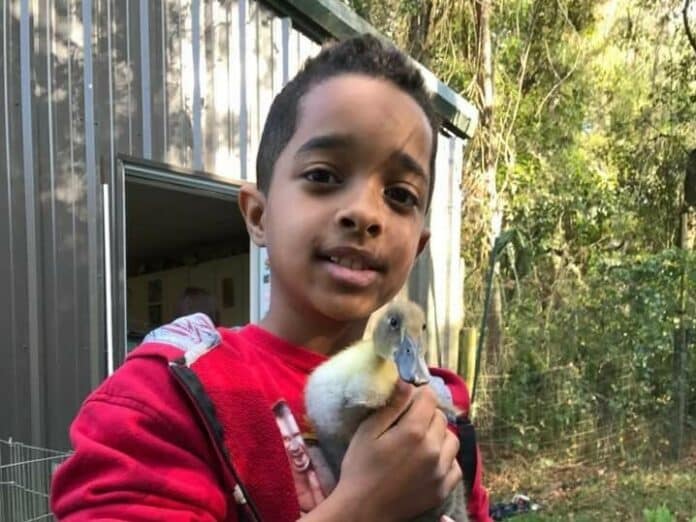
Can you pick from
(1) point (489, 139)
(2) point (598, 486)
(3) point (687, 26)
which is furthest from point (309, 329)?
(3) point (687, 26)

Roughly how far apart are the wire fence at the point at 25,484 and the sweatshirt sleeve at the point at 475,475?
207 cm

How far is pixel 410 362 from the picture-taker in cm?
100

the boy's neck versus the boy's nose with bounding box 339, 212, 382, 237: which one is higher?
the boy's nose with bounding box 339, 212, 382, 237

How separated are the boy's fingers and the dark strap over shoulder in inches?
14.6

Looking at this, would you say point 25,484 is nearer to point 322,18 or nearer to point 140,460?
point 140,460

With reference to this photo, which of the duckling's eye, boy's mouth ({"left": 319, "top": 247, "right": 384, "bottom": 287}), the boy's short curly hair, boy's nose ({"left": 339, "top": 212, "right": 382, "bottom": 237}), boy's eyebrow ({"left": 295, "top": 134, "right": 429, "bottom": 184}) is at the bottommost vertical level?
the duckling's eye

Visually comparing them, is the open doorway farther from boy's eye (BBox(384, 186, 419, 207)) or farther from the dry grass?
the dry grass

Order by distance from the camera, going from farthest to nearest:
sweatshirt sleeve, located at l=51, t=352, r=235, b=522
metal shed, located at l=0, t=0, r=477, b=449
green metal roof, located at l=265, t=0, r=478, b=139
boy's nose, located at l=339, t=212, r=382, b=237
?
green metal roof, located at l=265, t=0, r=478, b=139 < metal shed, located at l=0, t=0, r=477, b=449 < boy's nose, located at l=339, t=212, r=382, b=237 < sweatshirt sleeve, located at l=51, t=352, r=235, b=522

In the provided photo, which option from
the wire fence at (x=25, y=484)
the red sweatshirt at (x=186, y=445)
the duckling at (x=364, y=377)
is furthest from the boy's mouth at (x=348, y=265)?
the wire fence at (x=25, y=484)

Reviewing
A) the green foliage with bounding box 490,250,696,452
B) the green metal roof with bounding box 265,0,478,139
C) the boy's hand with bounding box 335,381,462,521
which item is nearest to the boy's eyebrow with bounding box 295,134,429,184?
the boy's hand with bounding box 335,381,462,521

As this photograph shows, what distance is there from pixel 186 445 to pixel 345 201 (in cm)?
44

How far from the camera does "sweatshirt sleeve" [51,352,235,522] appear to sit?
3.12ft

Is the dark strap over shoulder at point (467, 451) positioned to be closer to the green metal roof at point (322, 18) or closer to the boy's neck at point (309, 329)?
the boy's neck at point (309, 329)

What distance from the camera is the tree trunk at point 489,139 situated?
9.05 metres
